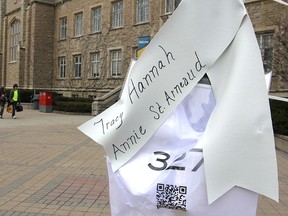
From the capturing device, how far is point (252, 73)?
71.2 inches

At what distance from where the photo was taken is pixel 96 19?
30.9m

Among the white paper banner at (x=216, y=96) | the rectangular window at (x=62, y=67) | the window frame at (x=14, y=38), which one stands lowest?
the white paper banner at (x=216, y=96)

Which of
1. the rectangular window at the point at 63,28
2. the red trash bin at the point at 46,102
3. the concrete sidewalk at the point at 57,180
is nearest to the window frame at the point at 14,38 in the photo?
the rectangular window at the point at 63,28

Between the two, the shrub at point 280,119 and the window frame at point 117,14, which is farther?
the window frame at point 117,14

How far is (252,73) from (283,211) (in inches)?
134

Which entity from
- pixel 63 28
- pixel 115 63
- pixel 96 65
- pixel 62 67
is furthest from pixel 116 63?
pixel 63 28

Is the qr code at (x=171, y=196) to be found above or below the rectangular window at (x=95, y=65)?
below

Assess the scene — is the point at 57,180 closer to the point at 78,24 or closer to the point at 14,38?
the point at 78,24

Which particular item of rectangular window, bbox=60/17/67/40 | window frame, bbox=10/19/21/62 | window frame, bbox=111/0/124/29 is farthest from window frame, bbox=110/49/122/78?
window frame, bbox=10/19/21/62

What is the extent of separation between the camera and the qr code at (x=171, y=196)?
1.78 m

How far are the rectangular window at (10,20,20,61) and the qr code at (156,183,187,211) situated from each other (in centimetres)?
3951

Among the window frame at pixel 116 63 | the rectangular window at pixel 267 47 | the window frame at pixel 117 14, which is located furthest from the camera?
the window frame at pixel 117 14

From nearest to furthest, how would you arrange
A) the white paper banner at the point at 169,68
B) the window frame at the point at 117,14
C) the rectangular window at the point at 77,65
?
the white paper banner at the point at 169,68, the window frame at the point at 117,14, the rectangular window at the point at 77,65

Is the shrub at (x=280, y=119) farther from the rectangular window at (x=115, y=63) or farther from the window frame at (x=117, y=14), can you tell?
the window frame at (x=117, y=14)
